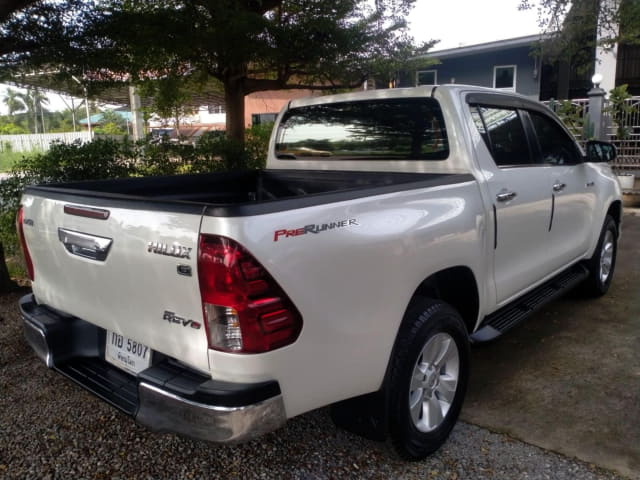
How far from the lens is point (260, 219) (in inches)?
78.5

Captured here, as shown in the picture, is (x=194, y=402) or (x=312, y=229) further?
(x=312, y=229)

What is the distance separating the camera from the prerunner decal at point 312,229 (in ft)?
6.66

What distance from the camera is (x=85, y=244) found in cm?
245

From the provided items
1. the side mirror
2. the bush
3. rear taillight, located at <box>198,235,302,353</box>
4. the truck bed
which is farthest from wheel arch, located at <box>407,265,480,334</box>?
the bush

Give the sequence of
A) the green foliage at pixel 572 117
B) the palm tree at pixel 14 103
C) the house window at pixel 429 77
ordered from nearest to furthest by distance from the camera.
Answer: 1. the green foliage at pixel 572 117
2. the house window at pixel 429 77
3. the palm tree at pixel 14 103

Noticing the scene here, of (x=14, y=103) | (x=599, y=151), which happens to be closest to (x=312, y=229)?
(x=599, y=151)

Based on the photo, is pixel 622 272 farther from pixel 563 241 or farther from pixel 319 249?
pixel 319 249

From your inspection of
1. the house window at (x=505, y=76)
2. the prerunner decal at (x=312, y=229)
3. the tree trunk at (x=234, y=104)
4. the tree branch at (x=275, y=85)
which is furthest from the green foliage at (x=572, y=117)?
the prerunner decal at (x=312, y=229)

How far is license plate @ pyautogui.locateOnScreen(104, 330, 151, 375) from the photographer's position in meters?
2.36

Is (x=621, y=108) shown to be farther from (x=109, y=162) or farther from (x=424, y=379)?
(x=424, y=379)

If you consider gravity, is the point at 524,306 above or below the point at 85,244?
below

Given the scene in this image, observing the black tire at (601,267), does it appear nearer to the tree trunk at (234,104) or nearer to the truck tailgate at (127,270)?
the truck tailgate at (127,270)

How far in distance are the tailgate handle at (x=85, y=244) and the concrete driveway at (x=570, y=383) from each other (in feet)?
7.23

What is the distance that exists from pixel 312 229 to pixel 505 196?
5.68 feet
